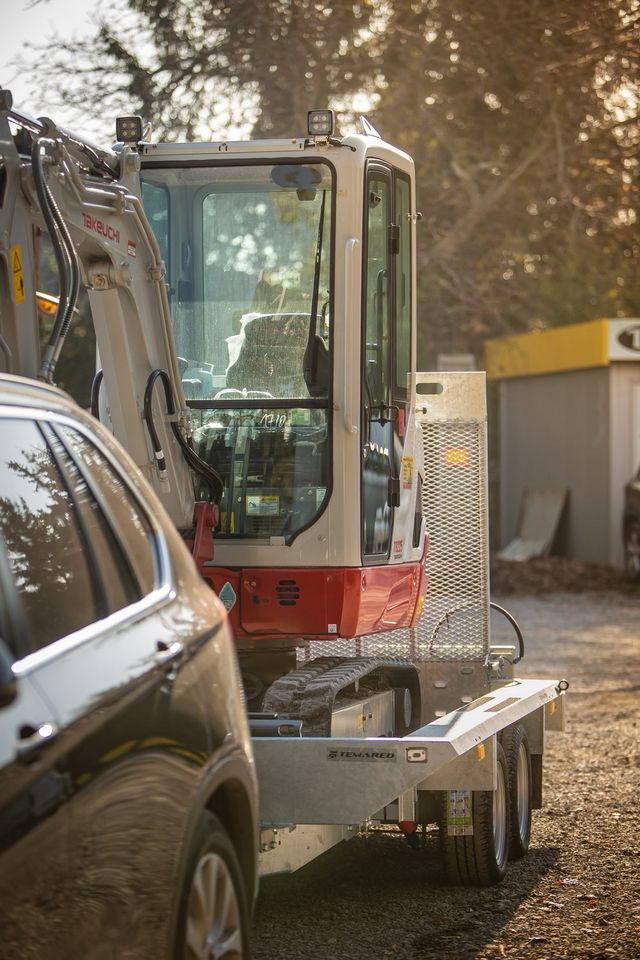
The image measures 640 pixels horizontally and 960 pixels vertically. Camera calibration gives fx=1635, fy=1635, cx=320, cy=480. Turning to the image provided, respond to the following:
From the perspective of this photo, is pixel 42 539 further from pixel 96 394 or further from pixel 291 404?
pixel 96 394

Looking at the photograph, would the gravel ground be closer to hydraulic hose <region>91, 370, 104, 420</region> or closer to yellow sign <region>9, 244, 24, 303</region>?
hydraulic hose <region>91, 370, 104, 420</region>

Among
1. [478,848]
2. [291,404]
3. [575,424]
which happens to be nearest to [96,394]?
[291,404]

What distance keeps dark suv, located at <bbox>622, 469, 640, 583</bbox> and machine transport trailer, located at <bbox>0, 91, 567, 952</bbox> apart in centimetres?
1786

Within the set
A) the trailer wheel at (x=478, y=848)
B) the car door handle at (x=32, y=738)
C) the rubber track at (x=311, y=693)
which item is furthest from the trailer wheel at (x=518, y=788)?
the car door handle at (x=32, y=738)

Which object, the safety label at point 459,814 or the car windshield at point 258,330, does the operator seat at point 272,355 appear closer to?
the car windshield at point 258,330

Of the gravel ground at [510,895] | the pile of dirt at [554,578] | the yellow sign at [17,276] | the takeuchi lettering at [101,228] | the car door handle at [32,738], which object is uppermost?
the takeuchi lettering at [101,228]

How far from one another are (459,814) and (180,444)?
2074 millimetres

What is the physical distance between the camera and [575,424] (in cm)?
3064

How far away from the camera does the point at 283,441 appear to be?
7652 mm

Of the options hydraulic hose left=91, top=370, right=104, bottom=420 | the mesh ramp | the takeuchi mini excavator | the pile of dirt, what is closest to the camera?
the takeuchi mini excavator

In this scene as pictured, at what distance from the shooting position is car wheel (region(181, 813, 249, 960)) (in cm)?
407

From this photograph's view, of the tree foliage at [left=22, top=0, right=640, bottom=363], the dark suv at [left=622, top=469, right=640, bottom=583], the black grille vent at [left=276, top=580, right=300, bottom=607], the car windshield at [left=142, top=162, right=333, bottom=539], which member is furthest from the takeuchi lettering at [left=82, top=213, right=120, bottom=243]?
the dark suv at [left=622, top=469, right=640, bottom=583]

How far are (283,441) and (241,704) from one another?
315cm

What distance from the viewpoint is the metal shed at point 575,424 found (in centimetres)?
2883
